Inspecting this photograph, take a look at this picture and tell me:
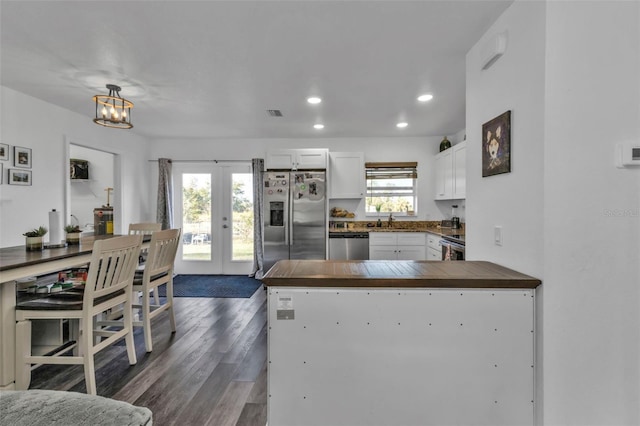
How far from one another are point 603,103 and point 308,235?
3.84 m

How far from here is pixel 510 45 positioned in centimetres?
176

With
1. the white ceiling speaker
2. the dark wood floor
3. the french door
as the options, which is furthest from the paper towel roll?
the white ceiling speaker

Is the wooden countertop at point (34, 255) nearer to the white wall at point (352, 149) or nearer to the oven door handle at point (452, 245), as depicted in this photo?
the white wall at point (352, 149)

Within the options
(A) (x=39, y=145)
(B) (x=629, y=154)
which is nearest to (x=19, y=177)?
(A) (x=39, y=145)

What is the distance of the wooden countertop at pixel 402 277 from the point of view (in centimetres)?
154

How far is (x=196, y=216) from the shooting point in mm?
5645

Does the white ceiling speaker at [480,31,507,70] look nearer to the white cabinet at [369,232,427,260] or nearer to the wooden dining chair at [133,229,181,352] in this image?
the wooden dining chair at [133,229,181,352]

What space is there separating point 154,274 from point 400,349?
2.32 metres

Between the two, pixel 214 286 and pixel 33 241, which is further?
pixel 214 286

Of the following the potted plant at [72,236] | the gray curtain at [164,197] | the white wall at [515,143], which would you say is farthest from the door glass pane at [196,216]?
the white wall at [515,143]

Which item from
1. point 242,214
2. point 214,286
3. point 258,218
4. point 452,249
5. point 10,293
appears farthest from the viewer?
point 242,214

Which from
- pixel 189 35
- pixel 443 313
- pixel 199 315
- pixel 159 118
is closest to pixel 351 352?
pixel 443 313

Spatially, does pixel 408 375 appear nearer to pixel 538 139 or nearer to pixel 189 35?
pixel 538 139

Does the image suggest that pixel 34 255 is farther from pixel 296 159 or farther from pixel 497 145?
pixel 296 159
